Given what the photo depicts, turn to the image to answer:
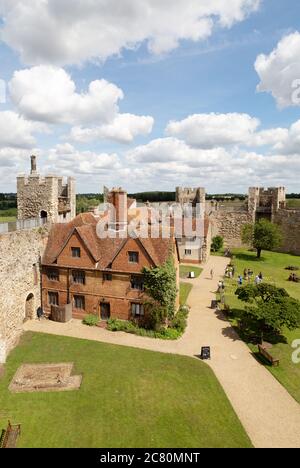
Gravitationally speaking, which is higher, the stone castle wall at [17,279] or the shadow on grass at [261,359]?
the stone castle wall at [17,279]

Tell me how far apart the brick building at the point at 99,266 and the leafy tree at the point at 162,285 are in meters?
0.74

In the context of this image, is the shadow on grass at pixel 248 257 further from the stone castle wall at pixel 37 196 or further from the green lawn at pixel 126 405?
the green lawn at pixel 126 405

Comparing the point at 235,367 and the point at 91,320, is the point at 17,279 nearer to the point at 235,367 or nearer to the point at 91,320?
the point at 91,320

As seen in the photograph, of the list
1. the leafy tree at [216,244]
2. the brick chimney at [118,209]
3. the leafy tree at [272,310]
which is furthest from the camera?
the leafy tree at [216,244]

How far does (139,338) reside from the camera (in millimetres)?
26219

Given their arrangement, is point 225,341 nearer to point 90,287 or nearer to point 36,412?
point 90,287

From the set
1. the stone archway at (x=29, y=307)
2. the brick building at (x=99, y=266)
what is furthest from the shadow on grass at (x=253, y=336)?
the stone archway at (x=29, y=307)

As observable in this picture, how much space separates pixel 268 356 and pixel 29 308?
2112 cm

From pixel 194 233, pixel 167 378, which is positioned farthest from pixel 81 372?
pixel 194 233

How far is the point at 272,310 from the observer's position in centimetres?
2445

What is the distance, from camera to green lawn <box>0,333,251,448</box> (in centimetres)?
1570

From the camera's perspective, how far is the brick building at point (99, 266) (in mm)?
28078

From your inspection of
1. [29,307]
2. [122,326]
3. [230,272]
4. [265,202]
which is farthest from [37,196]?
[265,202]
